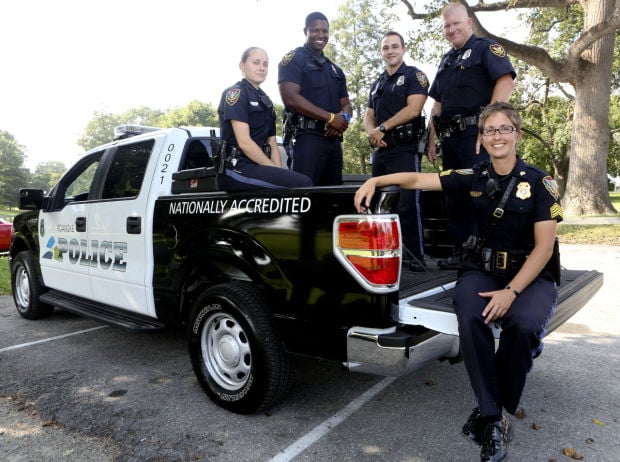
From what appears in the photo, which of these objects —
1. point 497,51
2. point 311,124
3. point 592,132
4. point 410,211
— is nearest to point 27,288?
point 311,124

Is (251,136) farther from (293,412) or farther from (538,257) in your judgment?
(538,257)

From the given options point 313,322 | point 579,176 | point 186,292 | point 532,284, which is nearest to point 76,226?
point 186,292

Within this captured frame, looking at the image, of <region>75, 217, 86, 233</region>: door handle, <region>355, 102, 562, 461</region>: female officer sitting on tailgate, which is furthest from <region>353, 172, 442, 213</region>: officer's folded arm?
<region>75, 217, 86, 233</region>: door handle

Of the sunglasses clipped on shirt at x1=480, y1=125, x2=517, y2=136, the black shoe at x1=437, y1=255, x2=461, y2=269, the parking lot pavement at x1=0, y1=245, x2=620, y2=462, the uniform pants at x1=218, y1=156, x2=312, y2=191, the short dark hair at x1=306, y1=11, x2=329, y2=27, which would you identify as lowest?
the parking lot pavement at x1=0, y1=245, x2=620, y2=462

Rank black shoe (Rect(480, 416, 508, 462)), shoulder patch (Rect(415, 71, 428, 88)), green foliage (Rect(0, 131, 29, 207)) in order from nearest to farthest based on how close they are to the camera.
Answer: black shoe (Rect(480, 416, 508, 462)), shoulder patch (Rect(415, 71, 428, 88)), green foliage (Rect(0, 131, 29, 207))

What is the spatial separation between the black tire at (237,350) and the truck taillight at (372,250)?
68 centimetres

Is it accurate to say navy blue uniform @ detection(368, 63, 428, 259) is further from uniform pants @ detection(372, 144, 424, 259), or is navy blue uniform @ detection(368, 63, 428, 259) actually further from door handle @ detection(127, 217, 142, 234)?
door handle @ detection(127, 217, 142, 234)

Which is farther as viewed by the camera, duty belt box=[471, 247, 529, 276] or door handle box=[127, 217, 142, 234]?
door handle box=[127, 217, 142, 234]

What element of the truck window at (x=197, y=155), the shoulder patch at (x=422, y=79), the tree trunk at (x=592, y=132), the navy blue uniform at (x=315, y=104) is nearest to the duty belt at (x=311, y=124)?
the navy blue uniform at (x=315, y=104)

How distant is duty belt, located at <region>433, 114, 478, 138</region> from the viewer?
3775 millimetres

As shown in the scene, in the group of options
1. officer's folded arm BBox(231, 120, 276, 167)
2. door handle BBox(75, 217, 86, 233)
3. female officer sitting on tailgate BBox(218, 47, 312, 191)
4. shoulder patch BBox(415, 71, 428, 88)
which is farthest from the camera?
door handle BBox(75, 217, 86, 233)

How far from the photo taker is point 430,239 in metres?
4.08

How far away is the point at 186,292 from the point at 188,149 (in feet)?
3.76

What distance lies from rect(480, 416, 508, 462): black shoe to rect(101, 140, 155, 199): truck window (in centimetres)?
284
